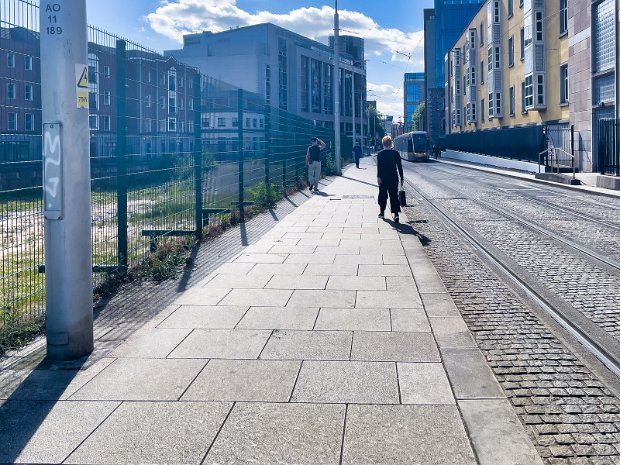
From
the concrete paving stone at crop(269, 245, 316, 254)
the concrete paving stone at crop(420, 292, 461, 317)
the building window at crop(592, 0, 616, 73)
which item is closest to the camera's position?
the concrete paving stone at crop(420, 292, 461, 317)

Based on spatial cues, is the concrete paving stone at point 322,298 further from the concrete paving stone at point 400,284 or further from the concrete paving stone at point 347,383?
the concrete paving stone at point 347,383

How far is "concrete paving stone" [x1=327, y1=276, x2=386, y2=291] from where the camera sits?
7.79 m

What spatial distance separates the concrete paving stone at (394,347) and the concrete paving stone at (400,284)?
75.5 inches

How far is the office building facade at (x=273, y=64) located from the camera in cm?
9656

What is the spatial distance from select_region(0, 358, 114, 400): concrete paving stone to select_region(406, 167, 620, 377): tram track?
3.45m

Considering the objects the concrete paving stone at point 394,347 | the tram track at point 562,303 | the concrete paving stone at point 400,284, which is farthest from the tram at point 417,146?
the concrete paving stone at point 394,347

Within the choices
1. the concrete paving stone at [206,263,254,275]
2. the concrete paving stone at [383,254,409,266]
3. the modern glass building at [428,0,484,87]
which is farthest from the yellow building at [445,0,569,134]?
the modern glass building at [428,0,484,87]

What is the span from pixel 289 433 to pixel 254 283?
4.44 meters

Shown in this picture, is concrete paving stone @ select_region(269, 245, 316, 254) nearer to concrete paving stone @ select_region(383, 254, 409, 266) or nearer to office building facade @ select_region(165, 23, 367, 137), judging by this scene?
concrete paving stone @ select_region(383, 254, 409, 266)

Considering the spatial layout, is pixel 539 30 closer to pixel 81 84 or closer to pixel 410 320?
pixel 410 320

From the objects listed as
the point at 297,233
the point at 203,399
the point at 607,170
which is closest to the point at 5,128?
the point at 203,399

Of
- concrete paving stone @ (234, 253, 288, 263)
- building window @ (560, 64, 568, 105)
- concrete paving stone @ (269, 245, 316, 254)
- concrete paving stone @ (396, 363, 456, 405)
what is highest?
building window @ (560, 64, 568, 105)

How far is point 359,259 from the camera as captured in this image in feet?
32.4

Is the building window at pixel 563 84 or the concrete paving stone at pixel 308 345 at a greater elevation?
the building window at pixel 563 84
